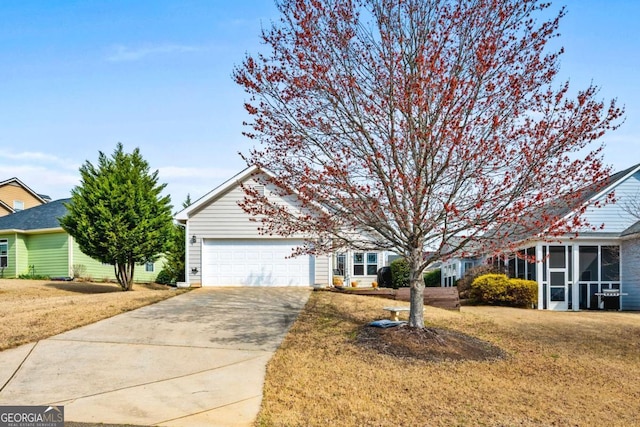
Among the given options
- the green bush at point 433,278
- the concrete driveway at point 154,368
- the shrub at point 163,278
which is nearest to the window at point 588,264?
the concrete driveway at point 154,368

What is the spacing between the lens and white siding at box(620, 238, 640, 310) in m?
18.9

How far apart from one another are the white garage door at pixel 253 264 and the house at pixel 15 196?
77.2ft

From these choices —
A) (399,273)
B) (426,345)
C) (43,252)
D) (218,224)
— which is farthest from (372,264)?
(43,252)

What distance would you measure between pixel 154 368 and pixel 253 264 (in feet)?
38.1

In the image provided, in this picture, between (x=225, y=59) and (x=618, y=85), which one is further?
(x=225, y=59)

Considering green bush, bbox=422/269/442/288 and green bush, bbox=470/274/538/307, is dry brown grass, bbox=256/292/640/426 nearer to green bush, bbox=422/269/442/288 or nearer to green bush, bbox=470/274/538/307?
green bush, bbox=470/274/538/307

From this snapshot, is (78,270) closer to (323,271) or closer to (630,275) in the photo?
(323,271)

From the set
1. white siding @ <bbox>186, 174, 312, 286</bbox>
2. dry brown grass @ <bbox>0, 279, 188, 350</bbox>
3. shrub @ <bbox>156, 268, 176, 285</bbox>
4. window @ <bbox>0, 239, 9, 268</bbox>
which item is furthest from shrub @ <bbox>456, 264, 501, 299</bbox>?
window @ <bbox>0, 239, 9, 268</bbox>

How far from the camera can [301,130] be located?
34.9 ft

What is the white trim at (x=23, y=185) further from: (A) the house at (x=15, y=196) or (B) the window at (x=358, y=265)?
(B) the window at (x=358, y=265)

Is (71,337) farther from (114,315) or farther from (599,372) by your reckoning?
(599,372)

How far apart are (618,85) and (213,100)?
8.94 meters

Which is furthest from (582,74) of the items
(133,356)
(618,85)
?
(133,356)

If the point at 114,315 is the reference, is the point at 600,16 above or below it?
above
